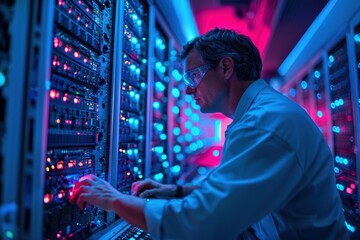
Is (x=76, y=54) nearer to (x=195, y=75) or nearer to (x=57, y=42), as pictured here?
(x=57, y=42)

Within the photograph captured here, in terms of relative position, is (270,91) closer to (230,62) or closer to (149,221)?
(230,62)

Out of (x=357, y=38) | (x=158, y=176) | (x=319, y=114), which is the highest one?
(x=357, y=38)

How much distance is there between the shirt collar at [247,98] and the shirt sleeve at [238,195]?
0.34m

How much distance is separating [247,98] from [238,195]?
54cm

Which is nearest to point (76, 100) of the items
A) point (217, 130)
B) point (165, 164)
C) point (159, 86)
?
point (159, 86)

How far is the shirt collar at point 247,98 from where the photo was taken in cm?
119

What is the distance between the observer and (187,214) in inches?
31.5

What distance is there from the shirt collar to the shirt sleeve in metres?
0.34

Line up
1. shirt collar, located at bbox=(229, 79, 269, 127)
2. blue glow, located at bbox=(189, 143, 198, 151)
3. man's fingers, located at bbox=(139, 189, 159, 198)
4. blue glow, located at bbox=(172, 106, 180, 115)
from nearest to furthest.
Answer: shirt collar, located at bbox=(229, 79, 269, 127)
man's fingers, located at bbox=(139, 189, 159, 198)
blue glow, located at bbox=(172, 106, 180, 115)
blue glow, located at bbox=(189, 143, 198, 151)

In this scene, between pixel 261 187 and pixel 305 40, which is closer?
pixel 261 187

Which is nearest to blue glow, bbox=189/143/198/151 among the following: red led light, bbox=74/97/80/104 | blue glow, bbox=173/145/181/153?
blue glow, bbox=173/145/181/153

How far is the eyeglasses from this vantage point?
1.31m

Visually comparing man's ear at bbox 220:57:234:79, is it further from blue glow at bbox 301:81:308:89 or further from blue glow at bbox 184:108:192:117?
blue glow at bbox 301:81:308:89

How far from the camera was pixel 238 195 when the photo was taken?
0.78 meters
